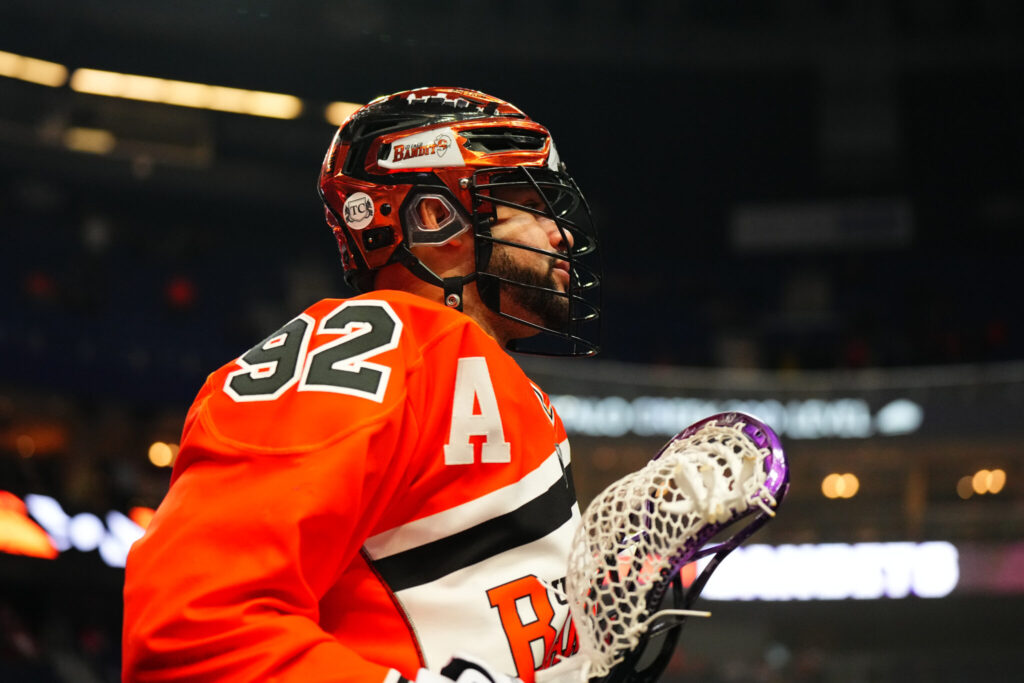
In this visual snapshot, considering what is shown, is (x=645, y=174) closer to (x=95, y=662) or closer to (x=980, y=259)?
(x=980, y=259)

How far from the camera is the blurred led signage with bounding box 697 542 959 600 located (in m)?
10.9

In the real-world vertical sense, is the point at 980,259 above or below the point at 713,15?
below

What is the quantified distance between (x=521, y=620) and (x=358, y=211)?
31.2 inches

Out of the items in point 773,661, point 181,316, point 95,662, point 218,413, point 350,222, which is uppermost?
point 350,222

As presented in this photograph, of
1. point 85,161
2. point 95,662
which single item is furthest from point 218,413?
point 85,161

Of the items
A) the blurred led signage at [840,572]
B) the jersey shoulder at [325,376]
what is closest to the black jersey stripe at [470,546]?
the jersey shoulder at [325,376]

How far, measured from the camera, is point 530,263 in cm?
174

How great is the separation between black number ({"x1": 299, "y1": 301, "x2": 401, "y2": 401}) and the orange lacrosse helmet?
0.39m

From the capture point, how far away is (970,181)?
15266 millimetres

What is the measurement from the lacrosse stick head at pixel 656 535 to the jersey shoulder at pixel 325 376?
0.32 metres

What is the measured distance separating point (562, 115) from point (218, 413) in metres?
14.3

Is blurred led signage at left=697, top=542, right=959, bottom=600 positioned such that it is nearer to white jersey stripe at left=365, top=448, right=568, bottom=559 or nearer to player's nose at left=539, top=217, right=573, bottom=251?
player's nose at left=539, top=217, right=573, bottom=251

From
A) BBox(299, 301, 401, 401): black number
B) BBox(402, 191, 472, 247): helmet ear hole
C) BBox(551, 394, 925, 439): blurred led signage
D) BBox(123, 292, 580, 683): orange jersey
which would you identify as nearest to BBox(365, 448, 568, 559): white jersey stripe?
BBox(123, 292, 580, 683): orange jersey

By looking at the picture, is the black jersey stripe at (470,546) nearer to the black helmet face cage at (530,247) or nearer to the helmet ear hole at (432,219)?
the black helmet face cage at (530,247)
